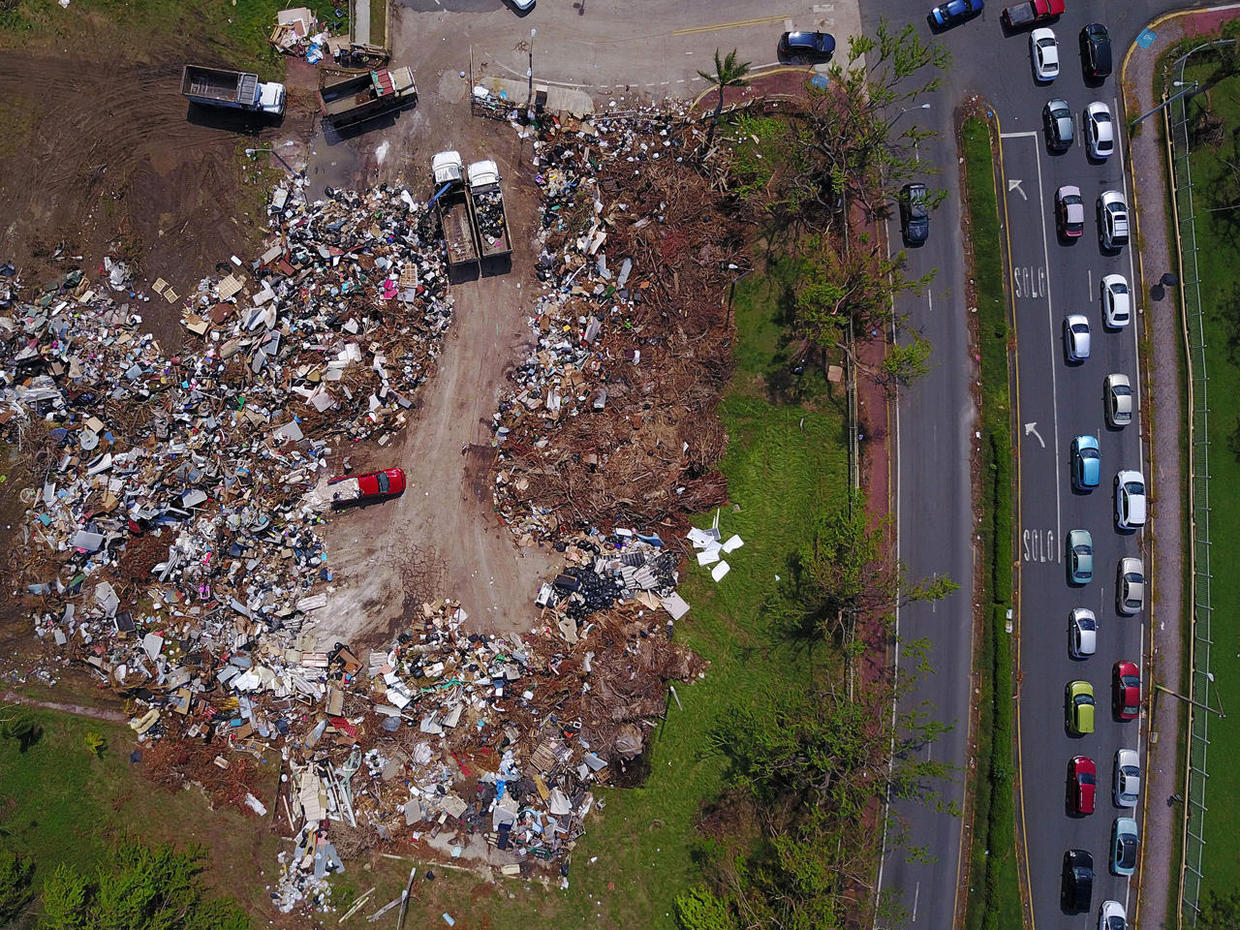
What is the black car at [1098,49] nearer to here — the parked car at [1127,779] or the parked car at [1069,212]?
the parked car at [1069,212]

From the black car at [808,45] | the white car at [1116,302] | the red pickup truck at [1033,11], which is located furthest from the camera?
the red pickup truck at [1033,11]

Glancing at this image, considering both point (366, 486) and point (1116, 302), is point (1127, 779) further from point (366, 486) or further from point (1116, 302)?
point (366, 486)

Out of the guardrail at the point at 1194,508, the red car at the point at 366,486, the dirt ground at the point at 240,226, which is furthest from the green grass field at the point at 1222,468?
the red car at the point at 366,486

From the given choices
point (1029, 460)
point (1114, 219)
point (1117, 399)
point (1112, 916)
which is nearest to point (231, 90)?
point (1029, 460)

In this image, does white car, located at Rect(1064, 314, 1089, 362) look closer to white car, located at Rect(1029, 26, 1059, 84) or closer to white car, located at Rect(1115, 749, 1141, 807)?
white car, located at Rect(1029, 26, 1059, 84)

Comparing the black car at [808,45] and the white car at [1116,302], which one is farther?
the white car at [1116,302]

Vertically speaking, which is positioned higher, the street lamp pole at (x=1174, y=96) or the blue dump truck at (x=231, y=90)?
the blue dump truck at (x=231, y=90)

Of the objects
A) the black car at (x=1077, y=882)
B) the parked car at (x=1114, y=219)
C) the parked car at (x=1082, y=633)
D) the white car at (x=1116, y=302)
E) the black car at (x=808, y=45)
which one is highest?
the black car at (x=808, y=45)

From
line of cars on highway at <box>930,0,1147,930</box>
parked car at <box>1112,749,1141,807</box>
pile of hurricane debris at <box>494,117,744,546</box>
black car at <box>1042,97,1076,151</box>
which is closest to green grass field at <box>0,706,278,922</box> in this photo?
pile of hurricane debris at <box>494,117,744,546</box>
